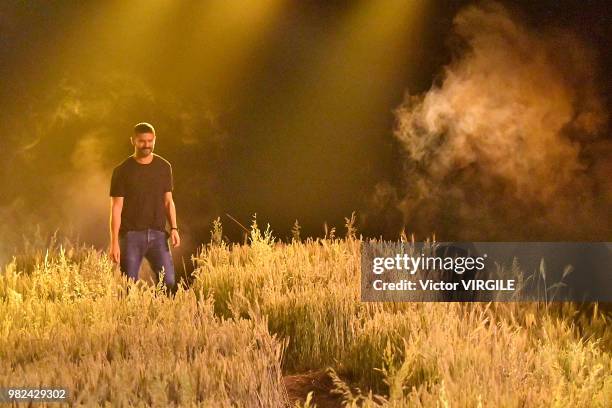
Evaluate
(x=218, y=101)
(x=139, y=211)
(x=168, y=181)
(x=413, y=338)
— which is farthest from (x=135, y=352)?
(x=218, y=101)

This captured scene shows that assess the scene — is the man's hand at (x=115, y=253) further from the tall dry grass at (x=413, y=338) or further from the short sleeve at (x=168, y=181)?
the tall dry grass at (x=413, y=338)

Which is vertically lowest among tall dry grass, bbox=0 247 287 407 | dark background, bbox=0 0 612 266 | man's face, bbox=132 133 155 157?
tall dry grass, bbox=0 247 287 407

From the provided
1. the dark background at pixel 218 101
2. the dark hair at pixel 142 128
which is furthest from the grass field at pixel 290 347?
the dark background at pixel 218 101

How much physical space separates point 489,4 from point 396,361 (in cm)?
517

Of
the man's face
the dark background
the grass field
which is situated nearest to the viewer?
the grass field

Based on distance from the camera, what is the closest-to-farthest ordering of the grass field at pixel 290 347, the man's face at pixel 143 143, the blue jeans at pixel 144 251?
the grass field at pixel 290 347, the blue jeans at pixel 144 251, the man's face at pixel 143 143

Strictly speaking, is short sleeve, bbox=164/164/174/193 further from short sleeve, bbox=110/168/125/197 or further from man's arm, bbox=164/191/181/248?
short sleeve, bbox=110/168/125/197

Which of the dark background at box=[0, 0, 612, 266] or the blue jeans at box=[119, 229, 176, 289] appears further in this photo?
the dark background at box=[0, 0, 612, 266]

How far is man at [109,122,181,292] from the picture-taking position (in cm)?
668

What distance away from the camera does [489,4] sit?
27.9 ft

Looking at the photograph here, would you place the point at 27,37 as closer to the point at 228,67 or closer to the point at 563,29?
the point at 228,67

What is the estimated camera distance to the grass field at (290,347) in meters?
3.51

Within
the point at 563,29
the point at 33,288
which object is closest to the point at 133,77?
the point at 33,288

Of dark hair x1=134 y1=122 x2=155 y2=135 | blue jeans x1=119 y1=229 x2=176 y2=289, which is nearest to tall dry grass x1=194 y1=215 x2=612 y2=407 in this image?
blue jeans x1=119 y1=229 x2=176 y2=289
